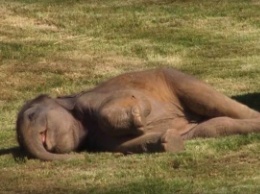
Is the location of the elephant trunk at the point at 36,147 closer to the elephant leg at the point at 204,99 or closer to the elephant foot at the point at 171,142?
the elephant foot at the point at 171,142

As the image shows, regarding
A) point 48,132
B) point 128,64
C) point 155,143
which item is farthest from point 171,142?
point 128,64

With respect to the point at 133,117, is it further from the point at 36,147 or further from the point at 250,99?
the point at 250,99

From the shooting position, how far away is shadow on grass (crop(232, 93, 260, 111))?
11.9m

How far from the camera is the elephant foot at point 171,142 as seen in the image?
359 inches

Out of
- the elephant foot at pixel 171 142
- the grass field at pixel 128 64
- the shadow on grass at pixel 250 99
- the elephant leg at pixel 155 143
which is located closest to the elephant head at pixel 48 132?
the grass field at pixel 128 64

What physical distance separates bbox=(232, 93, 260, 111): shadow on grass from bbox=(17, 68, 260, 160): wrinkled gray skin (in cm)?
178

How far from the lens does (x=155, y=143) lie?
9281 mm

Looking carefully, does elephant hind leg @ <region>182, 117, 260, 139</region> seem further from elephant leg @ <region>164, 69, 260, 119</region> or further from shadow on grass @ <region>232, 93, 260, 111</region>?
shadow on grass @ <region>232, 93, 260, 111</region>

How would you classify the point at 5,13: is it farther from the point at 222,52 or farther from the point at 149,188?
the point at 149,188

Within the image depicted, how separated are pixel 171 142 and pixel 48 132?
1083mm

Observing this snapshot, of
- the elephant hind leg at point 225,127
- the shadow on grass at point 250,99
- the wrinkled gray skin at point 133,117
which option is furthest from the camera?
the shadow on grass at point 250,99

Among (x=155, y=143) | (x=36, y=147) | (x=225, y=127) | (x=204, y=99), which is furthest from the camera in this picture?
(x=204, y=99)

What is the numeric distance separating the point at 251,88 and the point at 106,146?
4.48m

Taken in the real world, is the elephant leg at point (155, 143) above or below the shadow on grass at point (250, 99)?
above
